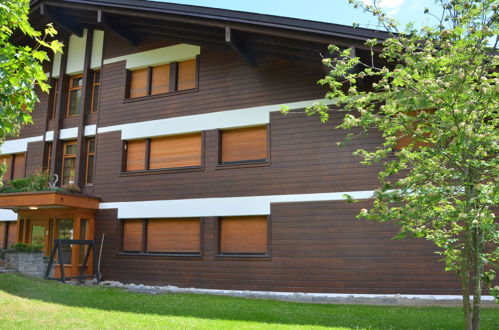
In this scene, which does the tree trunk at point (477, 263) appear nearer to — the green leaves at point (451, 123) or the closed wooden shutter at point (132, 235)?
the green leaves at point (451, 123)

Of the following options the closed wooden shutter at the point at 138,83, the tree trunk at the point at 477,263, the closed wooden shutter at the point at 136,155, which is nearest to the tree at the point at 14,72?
the tree trunk at the point at 477,263

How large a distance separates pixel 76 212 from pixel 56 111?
14.3 feet

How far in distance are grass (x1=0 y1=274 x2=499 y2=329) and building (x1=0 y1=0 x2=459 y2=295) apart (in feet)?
5.18

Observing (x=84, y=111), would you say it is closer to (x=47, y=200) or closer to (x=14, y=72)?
(x=47, y=200)

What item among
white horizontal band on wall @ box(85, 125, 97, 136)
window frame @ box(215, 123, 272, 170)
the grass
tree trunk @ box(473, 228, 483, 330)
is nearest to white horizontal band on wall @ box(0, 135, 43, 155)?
white horizontal band on wall @ box(85, 125, 97, 136)

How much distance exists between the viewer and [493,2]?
5.17 meters

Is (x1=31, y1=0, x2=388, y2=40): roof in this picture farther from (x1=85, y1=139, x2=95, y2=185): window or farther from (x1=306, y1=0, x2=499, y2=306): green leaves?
(x1=306, y1=0, x2=499, y2=306): green leaves

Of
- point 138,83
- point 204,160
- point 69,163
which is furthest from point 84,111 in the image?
point 204,160

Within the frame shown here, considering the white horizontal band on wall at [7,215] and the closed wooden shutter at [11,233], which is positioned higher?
the white horizontal band on wall at [7,215]

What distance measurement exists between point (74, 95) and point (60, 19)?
8.72 feet

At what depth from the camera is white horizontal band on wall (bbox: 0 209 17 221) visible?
16312mm

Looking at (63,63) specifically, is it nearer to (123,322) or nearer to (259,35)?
(259,35)

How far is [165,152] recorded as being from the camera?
46.9 ft

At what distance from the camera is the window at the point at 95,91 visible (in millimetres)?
15930
